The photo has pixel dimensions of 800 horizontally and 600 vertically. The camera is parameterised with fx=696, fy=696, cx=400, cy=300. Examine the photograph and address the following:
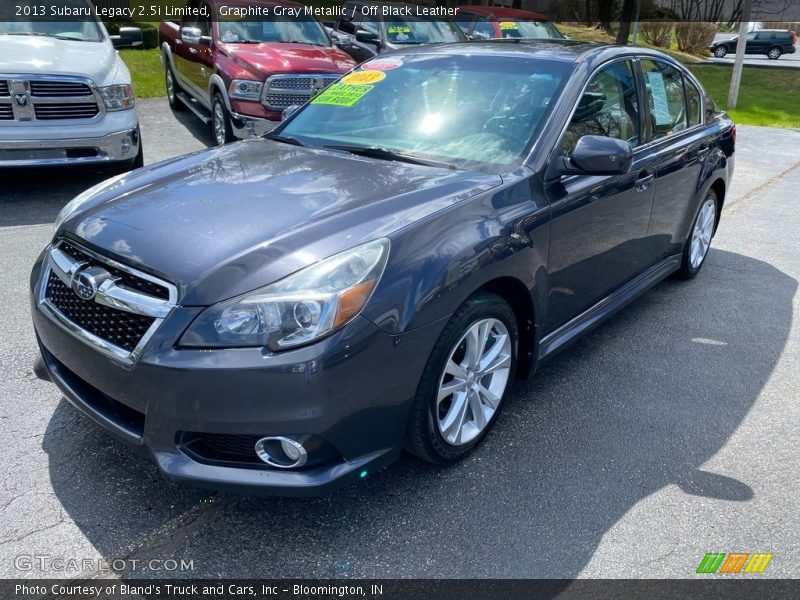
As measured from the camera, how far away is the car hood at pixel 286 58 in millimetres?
7818

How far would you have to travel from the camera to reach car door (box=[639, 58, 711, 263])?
4.24m

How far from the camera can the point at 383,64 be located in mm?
4176

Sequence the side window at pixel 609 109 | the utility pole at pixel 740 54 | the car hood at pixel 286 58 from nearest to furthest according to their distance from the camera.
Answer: the side window at pixel 609 109
the car hood at pixel 286 58
the utility pole at pixel 740 54

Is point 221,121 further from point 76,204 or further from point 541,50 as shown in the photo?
point 76,204

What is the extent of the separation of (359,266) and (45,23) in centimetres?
654

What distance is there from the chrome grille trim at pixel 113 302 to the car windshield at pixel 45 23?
5.43 m

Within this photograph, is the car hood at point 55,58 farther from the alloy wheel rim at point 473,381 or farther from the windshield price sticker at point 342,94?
the alloy wheel rim at point 473,381

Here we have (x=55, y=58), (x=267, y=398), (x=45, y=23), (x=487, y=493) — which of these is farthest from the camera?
(x=45, y=23)

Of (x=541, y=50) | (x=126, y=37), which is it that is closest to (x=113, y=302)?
(x=541, y=50)

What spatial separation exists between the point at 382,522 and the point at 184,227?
4.42 ft

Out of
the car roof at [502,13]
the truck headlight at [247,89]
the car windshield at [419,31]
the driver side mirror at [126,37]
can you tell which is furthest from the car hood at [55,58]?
the car roof at [502,13]

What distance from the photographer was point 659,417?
3494 millimetres

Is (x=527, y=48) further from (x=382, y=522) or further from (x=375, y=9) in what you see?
(x=375, y=9)

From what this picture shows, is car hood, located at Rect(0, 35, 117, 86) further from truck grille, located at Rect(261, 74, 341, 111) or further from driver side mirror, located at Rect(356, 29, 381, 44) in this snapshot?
driver side mirror, located at Rect(356, 29, 381, 44)
